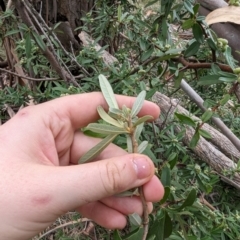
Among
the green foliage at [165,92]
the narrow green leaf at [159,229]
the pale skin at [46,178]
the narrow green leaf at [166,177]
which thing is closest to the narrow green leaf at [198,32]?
the green foliage at [165,92]

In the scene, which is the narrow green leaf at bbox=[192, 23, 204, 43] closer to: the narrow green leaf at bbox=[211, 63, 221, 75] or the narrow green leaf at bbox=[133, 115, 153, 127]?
the narrow green leaf at bbox=[211, 63, 221, 75]

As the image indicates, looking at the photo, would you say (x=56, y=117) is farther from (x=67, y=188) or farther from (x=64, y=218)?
(x=64, y=218)

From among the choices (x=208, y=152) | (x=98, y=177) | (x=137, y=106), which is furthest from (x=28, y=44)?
(x=208, y=152)

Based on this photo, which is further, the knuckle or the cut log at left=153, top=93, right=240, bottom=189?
the cut log at left=153, top=93, right=240, bottom=189

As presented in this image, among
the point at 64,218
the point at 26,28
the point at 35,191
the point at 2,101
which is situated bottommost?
the point at 64,218

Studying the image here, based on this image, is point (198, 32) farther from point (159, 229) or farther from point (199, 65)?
point (159, 229)

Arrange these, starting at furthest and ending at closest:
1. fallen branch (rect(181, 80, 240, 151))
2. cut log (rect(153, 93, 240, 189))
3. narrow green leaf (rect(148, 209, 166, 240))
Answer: cut log (rect(153, 93, 240, 189)) < fallen branch (rect(181, 80, 240, 151)) < narrow green leaf (rect(148, 209, 166, 240))

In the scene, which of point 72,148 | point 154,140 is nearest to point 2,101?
point 72,148

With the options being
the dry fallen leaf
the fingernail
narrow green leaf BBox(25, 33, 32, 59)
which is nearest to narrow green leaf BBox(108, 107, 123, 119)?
the fingernail

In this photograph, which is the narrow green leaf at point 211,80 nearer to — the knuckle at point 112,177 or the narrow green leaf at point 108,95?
the narrow green leaf at point 108,95
